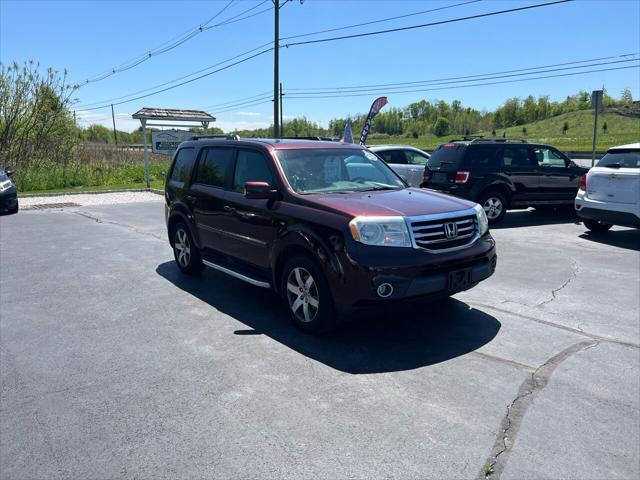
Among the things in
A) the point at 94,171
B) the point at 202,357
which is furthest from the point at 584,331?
the point at 94,171

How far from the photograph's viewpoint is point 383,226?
14.5 ft

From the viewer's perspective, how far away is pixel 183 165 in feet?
23.5

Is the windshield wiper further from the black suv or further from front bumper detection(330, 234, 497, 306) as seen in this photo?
the black suv

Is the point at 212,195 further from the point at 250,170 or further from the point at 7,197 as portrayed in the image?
the point at 7,197

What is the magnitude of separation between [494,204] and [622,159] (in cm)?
271

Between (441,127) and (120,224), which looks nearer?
(120,224)

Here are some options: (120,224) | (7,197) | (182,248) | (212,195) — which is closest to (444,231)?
(212,195)

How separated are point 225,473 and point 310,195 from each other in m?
2.89

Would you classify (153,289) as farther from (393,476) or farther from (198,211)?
(393,476)

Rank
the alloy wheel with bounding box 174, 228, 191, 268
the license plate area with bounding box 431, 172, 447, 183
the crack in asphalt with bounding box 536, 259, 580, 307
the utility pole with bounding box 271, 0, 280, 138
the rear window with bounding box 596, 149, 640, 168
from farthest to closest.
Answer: the utility pole with bounding box 271, 0, 280, 138, the license plate area with bounding box 431, 172, 447, 183, the rear window with bounding box 596, 149, 640, 168, the alloy wheel with bounding box 174, 228, 191, 268, the crack in asphalt with bounding box 536, 259, 580, 307

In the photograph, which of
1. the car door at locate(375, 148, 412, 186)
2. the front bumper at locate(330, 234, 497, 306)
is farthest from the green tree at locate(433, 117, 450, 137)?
the front bumper at locate(330, 234, 497, 306)

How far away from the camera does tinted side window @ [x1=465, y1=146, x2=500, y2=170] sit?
1123 centimetres

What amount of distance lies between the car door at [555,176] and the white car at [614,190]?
193 cm

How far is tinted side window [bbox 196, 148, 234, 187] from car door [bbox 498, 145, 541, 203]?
728 centimetres
